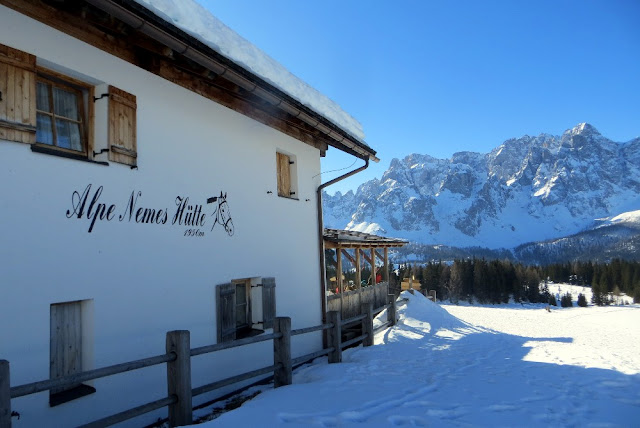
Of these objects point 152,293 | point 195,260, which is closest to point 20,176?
point 152,293

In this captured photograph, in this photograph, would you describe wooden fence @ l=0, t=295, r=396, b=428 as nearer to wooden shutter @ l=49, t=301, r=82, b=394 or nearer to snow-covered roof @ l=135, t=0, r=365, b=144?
wooden shutter @ l=49, t=301, r=82, b=394

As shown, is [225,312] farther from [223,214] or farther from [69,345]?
[69,345]

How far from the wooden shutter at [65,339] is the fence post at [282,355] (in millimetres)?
2131

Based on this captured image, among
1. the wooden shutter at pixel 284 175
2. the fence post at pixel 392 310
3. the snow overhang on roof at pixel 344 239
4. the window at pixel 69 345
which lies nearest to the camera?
the window at pixel 69 345

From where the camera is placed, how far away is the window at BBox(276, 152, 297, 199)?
8016mm

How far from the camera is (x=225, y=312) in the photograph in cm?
600

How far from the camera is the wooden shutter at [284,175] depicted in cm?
801

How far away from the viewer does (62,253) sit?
3994mm

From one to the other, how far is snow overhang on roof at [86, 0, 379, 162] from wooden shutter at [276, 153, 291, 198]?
3.24ft

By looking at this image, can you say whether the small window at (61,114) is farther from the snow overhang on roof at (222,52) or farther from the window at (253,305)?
the window at (253,305)

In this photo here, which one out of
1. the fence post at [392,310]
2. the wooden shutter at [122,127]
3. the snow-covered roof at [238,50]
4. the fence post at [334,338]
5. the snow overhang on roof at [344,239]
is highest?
the snow-covered roof at [238,50]

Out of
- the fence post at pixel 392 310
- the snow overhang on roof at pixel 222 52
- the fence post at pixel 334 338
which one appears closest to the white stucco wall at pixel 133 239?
the snow overhang on roof at pixel 222 52

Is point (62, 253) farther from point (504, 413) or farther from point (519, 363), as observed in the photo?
point (519, 363)

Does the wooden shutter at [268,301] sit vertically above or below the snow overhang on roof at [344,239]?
below
